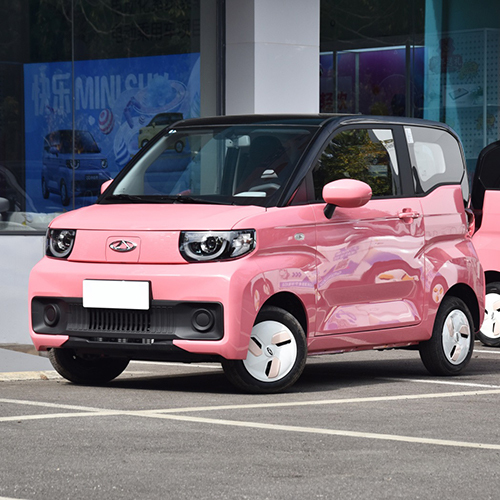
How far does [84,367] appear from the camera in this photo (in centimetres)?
917

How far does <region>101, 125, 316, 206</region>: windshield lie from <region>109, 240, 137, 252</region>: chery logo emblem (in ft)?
1.78

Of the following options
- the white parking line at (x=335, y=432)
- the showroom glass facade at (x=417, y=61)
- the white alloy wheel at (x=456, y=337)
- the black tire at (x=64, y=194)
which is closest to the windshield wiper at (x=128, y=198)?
the white parking line at (x=335, y=432)

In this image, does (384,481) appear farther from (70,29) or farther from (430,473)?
(70,29)

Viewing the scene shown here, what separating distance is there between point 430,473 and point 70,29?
9.92 metres

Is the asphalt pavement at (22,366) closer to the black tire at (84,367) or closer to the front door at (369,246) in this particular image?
the black tire at (84,367)

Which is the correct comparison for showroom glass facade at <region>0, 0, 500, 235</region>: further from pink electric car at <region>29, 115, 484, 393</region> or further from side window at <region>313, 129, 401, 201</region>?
side window at <region>313, 129, 401, 201</region>

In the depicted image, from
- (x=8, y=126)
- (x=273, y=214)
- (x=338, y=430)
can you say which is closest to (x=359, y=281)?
(x=273, y=214)

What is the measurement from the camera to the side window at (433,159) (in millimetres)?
9789

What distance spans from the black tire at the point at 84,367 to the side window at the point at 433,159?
8.10ft

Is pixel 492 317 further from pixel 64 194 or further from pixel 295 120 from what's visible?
pixel 64 194

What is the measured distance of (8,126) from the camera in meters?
14.3

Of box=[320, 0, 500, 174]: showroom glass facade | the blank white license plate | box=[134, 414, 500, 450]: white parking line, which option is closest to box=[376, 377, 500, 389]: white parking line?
the blank white license plate

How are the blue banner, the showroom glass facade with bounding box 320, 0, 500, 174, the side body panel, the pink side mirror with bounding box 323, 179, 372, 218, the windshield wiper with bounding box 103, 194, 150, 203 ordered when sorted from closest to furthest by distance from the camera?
the pink side mirror with bounding box 323, 179, 372, 218 < the windshield wiper with bounding box 103, 194, 150, 203 < the side body panel < the blue banner < the showroom glass facade with bounding box 320, 0, 500, 174

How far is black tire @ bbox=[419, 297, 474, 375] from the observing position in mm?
9797
